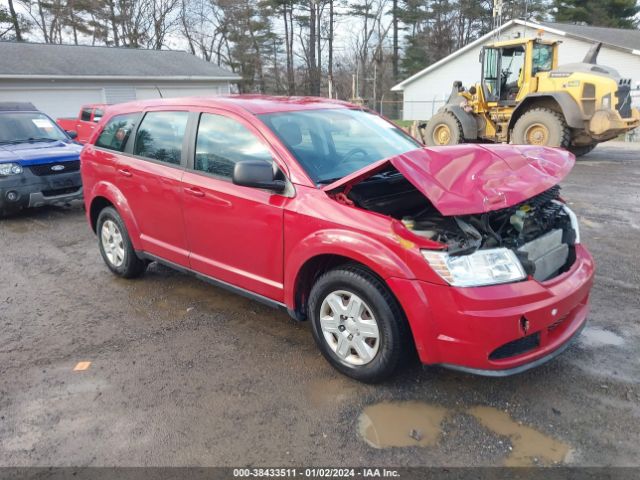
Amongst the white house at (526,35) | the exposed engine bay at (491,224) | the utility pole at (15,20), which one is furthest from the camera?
the utility pole at (15,20)

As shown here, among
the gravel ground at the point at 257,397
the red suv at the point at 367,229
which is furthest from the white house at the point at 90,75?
the red suv at the point at 367,229

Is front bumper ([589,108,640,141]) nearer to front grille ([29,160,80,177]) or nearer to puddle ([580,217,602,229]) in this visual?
puddle ([580,217,602,229])

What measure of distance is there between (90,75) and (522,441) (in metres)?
24.9

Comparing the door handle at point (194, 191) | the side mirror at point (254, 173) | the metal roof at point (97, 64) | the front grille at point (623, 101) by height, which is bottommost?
the door handle at point (194, 191)

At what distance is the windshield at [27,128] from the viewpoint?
8.80m

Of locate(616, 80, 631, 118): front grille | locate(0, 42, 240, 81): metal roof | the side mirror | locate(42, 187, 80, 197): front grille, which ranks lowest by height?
locate(42, 187, 80, 197): front grille

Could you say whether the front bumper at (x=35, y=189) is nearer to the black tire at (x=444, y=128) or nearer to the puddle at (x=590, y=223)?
the puddle at (x=590, y=223)

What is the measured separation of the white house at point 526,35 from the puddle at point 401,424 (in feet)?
59.1

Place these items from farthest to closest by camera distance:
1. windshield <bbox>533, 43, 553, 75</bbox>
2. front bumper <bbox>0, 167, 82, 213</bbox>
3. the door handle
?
1. windshield <bbox>533, 43, 553, 75</bbox>
2. front bumper <bbox>0, 167, 82, 213</bbox>
3. the door handle

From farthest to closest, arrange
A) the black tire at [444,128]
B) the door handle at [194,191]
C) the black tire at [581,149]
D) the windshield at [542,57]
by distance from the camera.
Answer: the black tire at [444,128] < the black tire at [581,149] < the windshield at [542,57] < the door handle at [194,191]

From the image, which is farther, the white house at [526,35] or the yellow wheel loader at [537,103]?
the white house at [526,35]


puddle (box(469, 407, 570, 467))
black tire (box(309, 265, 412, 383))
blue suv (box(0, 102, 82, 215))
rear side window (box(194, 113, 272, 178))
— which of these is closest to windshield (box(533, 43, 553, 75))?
blue suv (box(0, 102, 82, 215))

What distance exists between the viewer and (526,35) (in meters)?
25.5

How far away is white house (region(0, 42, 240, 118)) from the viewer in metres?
21.5
